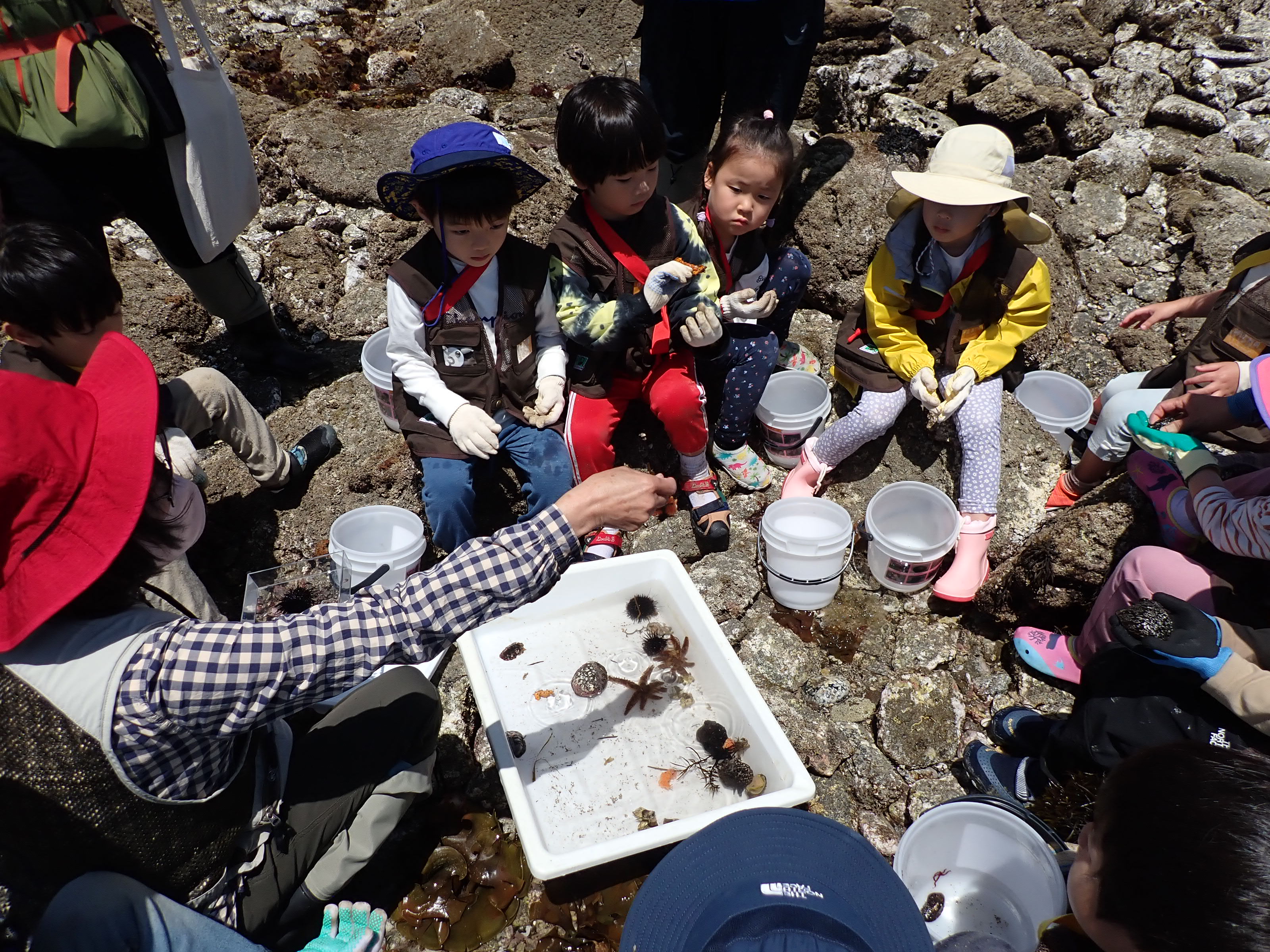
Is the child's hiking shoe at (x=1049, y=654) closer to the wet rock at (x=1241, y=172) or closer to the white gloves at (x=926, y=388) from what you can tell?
the white gloves at (x=926, y=388)

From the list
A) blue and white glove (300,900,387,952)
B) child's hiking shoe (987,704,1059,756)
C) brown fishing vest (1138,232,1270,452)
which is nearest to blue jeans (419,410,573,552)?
blue and white glove (300,900,387,952)

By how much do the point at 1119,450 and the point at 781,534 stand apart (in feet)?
5.37

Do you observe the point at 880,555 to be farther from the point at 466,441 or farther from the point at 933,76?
the point at 933,76

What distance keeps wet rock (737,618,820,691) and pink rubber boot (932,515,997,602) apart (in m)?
0.67

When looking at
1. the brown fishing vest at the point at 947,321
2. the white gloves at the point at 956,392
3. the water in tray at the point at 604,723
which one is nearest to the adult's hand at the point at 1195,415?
the white gloves at the point at 956,392

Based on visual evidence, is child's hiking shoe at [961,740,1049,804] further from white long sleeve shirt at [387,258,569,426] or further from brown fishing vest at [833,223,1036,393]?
white long sleeve shirt at [387,258,569,426]

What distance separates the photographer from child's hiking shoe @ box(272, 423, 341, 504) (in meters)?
3.51

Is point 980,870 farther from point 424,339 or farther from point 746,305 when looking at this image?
point 424,339

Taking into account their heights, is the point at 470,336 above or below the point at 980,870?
above

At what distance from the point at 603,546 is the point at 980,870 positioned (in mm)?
1892

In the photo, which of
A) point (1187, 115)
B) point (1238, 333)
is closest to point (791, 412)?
point (1238, 333)

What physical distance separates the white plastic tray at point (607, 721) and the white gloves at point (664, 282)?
1.08m

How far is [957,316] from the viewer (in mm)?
3453

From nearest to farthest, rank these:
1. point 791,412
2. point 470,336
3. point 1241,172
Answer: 1. point 470,336
2. point 791,412
3. point 1241,172
